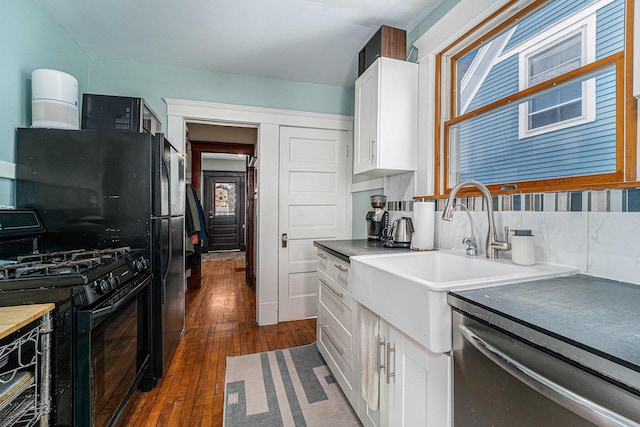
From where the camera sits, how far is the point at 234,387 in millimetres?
1856

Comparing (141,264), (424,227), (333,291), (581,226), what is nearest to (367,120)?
(424,227)

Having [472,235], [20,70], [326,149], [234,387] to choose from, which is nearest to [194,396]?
[234,387]

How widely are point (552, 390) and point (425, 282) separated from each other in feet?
1.26

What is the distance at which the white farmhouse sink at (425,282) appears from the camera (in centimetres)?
87

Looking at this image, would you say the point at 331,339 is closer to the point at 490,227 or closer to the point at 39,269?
the point at 490,227

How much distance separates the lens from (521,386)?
643 mm

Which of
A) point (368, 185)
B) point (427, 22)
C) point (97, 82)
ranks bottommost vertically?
point (368, 185)

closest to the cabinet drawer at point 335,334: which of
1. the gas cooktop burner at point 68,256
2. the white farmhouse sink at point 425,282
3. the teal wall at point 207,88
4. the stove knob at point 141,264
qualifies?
the white farmhouse sink at point 425,282

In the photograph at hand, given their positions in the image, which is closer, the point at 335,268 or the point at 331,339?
the point at 335,268

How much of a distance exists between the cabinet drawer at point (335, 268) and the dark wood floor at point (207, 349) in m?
0.92

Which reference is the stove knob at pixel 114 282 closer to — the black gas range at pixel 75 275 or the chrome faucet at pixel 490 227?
the black gas range at pixel 75 275

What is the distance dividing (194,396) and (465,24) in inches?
110

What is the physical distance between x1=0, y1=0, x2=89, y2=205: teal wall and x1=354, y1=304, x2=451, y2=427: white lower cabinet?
217 cm

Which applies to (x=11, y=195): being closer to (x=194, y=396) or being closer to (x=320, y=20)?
(x=194, y=396)
